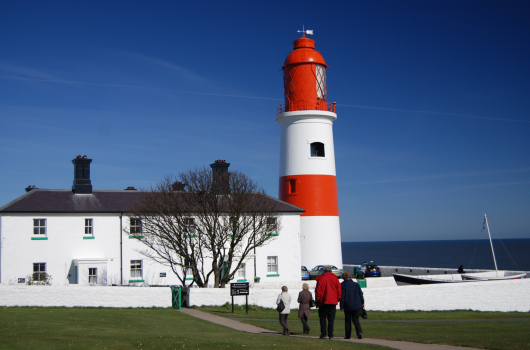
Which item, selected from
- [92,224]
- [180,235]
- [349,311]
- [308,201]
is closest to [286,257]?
[308,201]

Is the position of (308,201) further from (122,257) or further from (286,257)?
Answer: (122,257)

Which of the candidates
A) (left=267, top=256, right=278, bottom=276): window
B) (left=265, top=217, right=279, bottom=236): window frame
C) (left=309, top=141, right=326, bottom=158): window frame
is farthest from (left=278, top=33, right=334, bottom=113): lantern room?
(left=267, top=256, right=278, bottom=276): window

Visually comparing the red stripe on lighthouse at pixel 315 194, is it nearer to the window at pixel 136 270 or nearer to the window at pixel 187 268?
the window at pixel 187 268

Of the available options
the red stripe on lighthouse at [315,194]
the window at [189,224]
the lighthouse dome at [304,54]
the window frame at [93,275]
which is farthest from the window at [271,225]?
the lighthouse dome at [304,54]

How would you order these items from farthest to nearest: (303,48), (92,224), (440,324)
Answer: (303,48) < (92,224) < (440,324)

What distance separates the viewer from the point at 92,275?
31.4 metres

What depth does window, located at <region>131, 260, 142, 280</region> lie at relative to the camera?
3253 centimetres

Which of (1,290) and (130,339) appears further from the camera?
(1,290)

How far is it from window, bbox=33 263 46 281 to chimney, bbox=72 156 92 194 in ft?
16.9

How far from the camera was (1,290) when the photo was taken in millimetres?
24047

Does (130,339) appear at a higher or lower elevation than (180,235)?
lower

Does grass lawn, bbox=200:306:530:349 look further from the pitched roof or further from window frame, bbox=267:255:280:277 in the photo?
the pitched roof

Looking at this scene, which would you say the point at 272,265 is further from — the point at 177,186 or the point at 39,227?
the point at 39,227

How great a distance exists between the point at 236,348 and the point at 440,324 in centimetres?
1131
